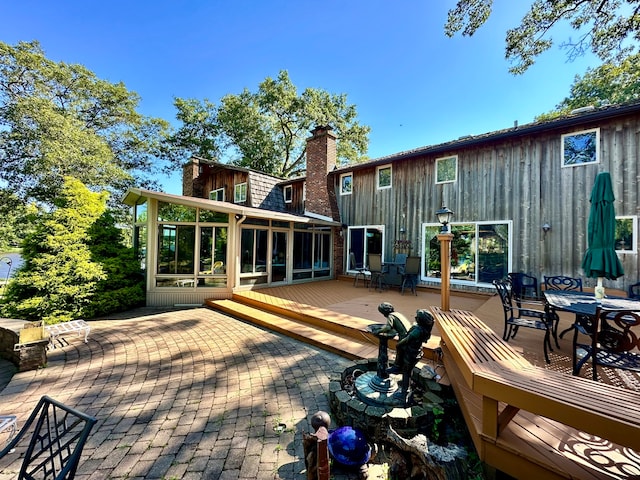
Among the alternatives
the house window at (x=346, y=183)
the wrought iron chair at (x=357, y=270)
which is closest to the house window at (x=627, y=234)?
the wrought iron chair at (x=357, y=270)

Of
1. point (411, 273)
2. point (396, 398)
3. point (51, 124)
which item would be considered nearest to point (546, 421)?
point (396, 398)

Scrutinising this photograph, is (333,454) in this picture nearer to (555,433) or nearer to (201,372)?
(555,433)

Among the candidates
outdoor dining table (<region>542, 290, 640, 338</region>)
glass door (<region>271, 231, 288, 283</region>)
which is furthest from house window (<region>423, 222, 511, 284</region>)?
glass door (<region>271, 231, 288, 283</region>)

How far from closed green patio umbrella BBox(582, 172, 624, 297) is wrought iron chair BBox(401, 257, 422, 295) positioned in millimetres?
4529

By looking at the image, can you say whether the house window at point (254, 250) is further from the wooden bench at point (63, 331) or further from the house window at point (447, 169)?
the house window at point (447, 169)

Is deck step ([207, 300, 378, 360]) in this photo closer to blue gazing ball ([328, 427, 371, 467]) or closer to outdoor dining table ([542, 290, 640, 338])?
blue gazing ball ([328, 427, 371, 467])

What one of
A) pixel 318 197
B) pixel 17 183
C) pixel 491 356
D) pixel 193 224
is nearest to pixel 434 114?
pixel 318 197

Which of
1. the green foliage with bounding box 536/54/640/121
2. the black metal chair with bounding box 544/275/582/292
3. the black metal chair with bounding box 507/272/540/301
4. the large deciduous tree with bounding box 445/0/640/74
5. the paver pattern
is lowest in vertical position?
the paver pattern

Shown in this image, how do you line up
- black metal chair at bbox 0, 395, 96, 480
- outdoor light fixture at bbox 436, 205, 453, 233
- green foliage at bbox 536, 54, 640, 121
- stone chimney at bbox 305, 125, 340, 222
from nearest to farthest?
black metal chair at bbox 0, 395, 96, 480
outdoor light fixture at bbox 436, 205, 453, 233
stone chimney at bbox 305, 125, 340, 222
green foliage at bbox 536, 54, 640, 121

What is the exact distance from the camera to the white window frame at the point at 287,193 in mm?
13666

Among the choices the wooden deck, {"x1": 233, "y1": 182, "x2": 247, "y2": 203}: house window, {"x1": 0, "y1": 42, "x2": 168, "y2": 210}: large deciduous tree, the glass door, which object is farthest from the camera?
{"x1": 233, "y1": 182, "x2": 247, "y2": 203}: house window

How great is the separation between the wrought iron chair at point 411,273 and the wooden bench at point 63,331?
7858 millimetres

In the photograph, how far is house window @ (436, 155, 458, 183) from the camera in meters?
8.37

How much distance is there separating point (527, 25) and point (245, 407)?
10500 mm
